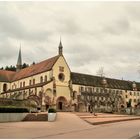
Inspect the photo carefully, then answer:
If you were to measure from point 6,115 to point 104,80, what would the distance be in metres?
58.1

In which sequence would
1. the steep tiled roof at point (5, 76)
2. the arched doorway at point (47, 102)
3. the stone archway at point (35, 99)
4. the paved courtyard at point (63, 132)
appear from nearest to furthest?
the paved courtyard at point (63, 132), the stone archway at point (35, 99), the arched doorway at point (47, 102), the steep tiled roof at point (5, 76)

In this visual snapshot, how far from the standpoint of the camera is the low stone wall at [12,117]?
123 ft

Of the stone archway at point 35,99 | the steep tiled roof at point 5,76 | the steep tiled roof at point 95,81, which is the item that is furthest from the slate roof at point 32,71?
the stone archway at point 35,99

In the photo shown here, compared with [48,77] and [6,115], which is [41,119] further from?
[48,77]

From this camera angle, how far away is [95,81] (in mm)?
90562

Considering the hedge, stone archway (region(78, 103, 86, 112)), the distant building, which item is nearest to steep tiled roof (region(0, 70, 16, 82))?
the distant building

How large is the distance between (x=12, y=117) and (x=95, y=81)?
5365cm

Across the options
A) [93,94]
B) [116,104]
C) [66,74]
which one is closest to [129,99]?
[116,104]

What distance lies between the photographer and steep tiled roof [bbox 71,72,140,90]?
277ft

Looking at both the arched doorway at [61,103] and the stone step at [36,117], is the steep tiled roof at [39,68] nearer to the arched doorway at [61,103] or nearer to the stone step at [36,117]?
the arched doorway at [61,103]

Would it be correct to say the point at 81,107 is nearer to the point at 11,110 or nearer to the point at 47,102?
the point at 47,102

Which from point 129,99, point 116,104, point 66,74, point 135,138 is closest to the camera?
point 135,138

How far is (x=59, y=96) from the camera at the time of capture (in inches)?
2943

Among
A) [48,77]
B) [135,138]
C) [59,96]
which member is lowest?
[135,138]
